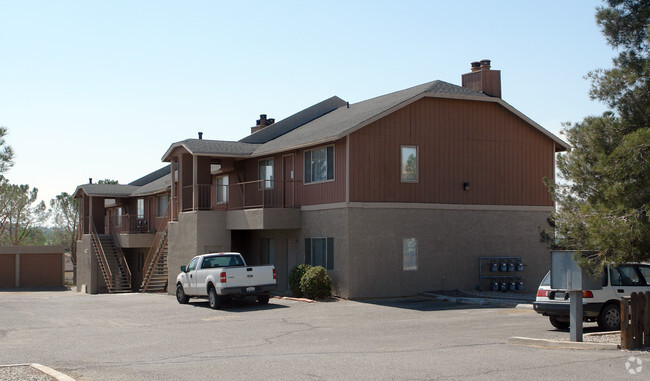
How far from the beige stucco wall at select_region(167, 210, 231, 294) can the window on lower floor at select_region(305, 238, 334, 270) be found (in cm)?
439

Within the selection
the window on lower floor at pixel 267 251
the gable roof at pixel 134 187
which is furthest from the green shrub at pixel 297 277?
the gable roof at pixel 134 187

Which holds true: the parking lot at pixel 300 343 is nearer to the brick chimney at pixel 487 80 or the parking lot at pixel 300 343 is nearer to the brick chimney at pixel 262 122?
the brick chimney at pixel 487 80

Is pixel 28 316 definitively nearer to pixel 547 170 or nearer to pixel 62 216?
pixel 547 170

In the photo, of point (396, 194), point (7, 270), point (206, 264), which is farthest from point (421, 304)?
point (7, 270)

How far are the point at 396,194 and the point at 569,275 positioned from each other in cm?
1233

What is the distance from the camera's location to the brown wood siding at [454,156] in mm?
25797

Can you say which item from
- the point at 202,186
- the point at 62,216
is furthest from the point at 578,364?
the point at 62,216

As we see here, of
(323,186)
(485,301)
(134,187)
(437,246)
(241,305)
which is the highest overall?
(134,187)

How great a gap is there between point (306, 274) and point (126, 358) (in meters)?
12.7

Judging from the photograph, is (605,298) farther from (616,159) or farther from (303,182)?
(303,182)

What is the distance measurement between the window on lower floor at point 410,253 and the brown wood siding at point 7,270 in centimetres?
3579

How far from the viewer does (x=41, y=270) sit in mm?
53375

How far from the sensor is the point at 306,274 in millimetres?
25547

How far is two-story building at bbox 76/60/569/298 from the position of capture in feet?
84.0
